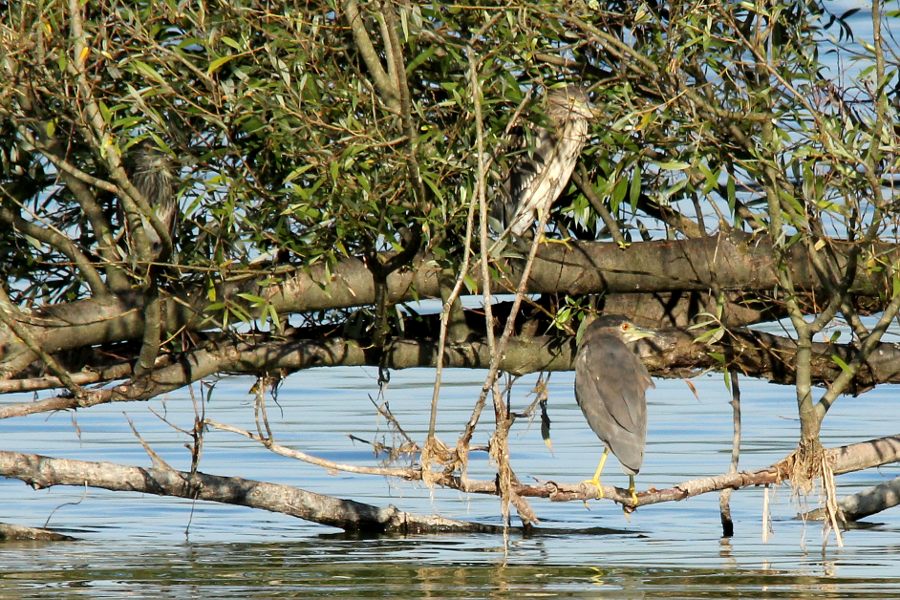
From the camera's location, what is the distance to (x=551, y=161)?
6.01m

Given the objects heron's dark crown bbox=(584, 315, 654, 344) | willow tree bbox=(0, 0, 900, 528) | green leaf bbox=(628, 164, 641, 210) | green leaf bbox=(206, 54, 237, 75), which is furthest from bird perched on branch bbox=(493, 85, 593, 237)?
green leaf bbox=(206, 54, 237, 75)

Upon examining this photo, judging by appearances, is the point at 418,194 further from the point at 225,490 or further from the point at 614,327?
the point at 225,490

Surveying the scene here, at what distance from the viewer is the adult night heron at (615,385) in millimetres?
6648

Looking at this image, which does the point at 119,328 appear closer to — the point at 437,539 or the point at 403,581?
the point at 403,581

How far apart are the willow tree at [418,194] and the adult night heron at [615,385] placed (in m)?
0.25

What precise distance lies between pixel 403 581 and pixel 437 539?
1.30 m

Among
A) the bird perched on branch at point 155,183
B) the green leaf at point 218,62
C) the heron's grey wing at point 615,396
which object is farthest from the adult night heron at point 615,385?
the green leaf at point 218,62

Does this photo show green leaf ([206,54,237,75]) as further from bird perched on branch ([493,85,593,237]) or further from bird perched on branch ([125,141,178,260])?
bird perched on branch ([493,85,593,237])

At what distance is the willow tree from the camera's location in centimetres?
585

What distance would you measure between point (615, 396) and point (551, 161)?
1.34 m

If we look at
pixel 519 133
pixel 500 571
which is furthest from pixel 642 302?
pixel 500 571

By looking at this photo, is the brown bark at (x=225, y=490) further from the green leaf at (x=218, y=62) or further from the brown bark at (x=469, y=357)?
the green leaf at (x=218, y=62)

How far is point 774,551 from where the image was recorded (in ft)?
24.2

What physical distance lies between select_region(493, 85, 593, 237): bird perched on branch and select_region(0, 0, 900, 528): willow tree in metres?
0.10
